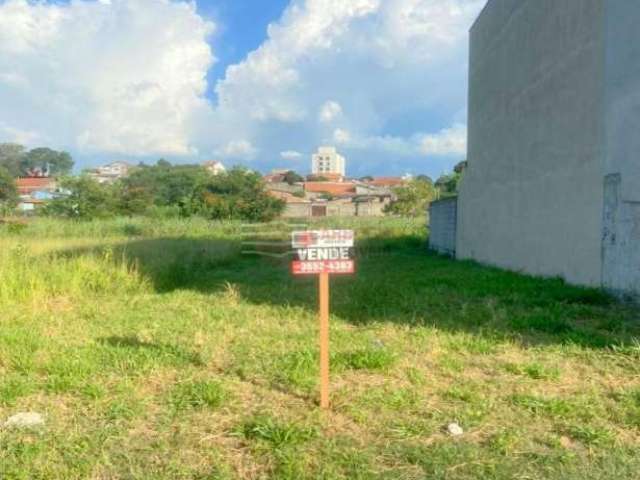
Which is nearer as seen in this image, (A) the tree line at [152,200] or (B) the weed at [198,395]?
(B) the weed at [198,395]

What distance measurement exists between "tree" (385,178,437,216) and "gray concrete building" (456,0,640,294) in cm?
3641

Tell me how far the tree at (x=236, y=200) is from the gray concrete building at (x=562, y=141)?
31.6 metres

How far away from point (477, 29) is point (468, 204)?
168 inches

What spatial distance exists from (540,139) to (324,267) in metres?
6.92

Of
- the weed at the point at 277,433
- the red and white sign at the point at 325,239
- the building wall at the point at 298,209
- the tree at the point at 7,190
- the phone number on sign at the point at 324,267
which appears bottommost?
the weed at the point at 277,433

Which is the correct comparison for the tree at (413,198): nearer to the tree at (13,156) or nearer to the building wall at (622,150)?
the building wall at (622,150)

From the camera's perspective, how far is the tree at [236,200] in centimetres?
4228

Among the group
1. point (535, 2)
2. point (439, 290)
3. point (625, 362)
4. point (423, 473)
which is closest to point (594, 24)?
point (535, 2)

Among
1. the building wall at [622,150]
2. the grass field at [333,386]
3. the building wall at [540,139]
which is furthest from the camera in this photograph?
the building wall at [540,139]

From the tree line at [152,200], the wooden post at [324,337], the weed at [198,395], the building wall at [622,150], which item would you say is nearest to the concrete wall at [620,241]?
the building wall at [622,150]

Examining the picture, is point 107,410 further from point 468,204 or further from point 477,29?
point 477,29

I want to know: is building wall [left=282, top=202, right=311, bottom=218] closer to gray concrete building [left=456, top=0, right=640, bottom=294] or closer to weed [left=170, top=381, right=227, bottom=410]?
gray concrete building [left=456, top=0, right=640, bottom=294]

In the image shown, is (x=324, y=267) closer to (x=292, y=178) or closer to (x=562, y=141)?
(x=562, y=141)

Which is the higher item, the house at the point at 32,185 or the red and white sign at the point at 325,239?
the house at the point at 32,185
